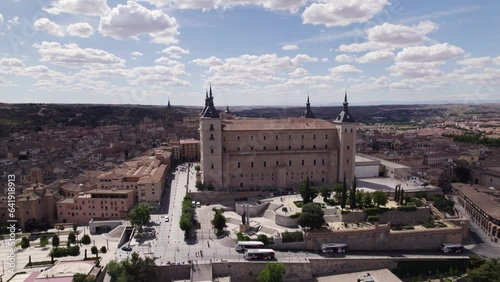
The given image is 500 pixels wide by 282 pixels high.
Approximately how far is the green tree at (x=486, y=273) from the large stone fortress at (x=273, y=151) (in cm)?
2739

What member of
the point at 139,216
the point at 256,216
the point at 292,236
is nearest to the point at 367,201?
the point at 292,236

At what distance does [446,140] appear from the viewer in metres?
128

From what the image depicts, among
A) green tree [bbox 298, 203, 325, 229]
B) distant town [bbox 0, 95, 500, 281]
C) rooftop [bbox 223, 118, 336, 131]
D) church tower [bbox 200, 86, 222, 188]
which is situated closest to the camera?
distant town [bbox 0, 95, 500, 281]

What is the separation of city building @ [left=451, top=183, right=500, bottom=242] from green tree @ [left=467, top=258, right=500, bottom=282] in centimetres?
1497

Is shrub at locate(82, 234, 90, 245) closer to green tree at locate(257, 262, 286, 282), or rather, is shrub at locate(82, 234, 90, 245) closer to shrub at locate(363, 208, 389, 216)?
green tree at locate(257, 262, 286, 282)

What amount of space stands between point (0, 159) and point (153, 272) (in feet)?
261

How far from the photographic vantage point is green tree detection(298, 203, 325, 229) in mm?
45500

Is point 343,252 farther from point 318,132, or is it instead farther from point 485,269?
point 318,132

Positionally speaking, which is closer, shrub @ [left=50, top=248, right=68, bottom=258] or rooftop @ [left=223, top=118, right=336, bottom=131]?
shrub @ [left=50, top=248, right=68, bottom=258]

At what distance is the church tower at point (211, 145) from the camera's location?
60344 millimetres

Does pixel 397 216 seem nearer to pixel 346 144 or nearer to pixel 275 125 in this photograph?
pixel 346 144

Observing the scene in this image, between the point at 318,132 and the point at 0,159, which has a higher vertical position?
the point at 318,132

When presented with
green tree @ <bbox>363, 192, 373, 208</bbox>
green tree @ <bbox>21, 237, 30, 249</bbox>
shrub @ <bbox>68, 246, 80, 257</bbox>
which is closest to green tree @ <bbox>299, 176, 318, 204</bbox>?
green tree @ <bbox>363, 192, 373, 208</bbox>

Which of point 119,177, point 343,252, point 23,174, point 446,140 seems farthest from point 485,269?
point 446,140
